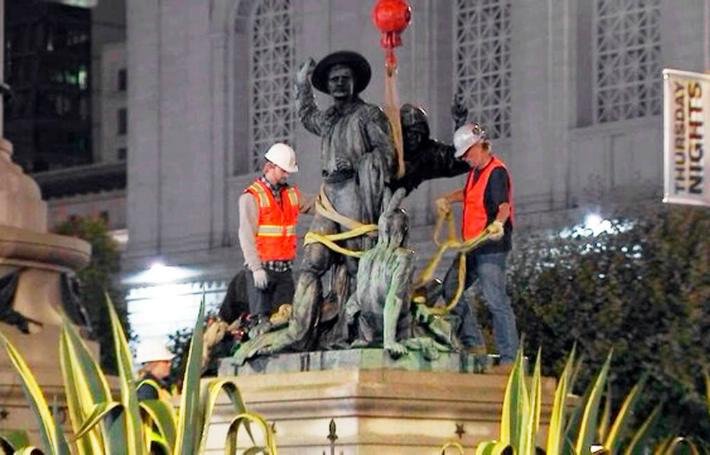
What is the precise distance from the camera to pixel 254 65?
5450cm

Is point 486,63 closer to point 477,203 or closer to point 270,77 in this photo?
point 270,77

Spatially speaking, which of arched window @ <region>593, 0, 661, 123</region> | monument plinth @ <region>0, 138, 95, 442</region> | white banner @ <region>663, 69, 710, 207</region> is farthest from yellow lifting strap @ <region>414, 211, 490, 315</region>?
arched window @ <region>593, 0, 661, 123</region>

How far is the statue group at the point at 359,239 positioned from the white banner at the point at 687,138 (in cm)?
1251

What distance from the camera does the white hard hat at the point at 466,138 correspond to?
17.6 metres

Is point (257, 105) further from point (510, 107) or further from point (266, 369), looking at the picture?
point (266, 369)

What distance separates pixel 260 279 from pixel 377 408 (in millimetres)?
2990

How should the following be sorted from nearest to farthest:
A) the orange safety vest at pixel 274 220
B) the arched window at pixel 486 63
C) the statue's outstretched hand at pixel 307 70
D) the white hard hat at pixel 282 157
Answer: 1. the statue's outstretched hand at pixel 307 70
2. the white hard hat at pixel 282 157
3. the orange safety vest at pixel 274 220
4. the arched window at pixel 486 63

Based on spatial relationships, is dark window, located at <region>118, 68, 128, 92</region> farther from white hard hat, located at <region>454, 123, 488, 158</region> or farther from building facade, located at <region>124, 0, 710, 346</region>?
white hard hat, located at <region>454, 123, 488, 158</region>

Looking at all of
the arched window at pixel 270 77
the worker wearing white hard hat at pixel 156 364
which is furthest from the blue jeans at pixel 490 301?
the arched window at pixel 270 77

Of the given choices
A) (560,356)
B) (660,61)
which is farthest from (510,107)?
(560,356)

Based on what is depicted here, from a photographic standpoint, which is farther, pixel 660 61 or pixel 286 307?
pixel 660 61

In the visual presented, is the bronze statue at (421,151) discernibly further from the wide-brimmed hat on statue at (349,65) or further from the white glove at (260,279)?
the white glove at (260,279)

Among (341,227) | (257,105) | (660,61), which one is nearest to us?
(341,227)

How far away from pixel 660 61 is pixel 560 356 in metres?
13.5
